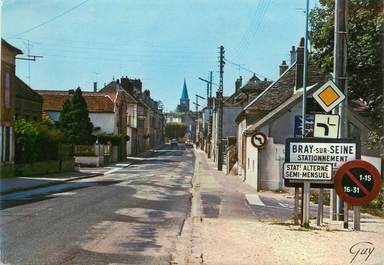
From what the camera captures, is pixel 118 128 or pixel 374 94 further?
pixel 118 128

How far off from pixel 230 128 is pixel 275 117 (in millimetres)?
43126

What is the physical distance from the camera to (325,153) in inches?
556

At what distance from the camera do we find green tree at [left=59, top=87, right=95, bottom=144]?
59250 mm

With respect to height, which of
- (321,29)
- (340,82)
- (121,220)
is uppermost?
(321,29)

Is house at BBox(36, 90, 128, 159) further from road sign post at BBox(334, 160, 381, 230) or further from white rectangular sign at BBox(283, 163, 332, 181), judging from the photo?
road sign post at BBox(334, 160, 381, 230)

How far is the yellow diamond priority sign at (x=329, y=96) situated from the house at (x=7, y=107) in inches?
929

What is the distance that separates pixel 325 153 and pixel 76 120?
→ 47472 mm

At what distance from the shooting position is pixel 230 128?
257 feet

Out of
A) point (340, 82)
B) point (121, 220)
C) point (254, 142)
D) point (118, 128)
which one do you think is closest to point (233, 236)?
point (121, 220)

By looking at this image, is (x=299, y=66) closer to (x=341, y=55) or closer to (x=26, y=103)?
(x=26, y=103)

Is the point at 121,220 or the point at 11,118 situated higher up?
the point at 11,118

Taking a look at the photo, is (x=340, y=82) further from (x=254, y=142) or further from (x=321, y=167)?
(x=254, y=142)

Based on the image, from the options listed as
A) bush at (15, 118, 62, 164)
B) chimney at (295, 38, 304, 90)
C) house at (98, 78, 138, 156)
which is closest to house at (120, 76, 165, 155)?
house at (98, 78, 138, 156)

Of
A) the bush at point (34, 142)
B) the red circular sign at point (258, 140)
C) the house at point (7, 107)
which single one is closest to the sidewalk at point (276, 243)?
the red circular sign at point (258, 140)
